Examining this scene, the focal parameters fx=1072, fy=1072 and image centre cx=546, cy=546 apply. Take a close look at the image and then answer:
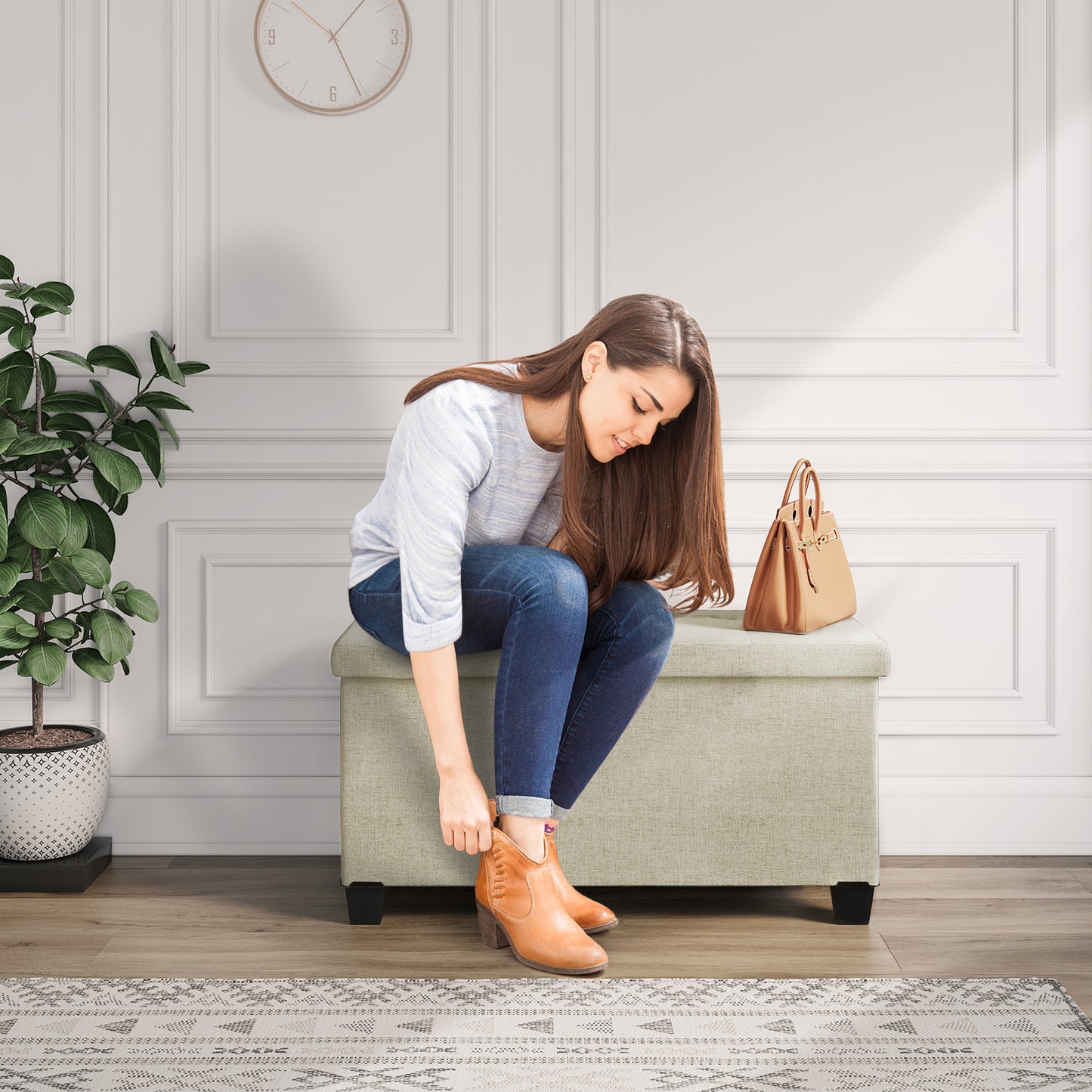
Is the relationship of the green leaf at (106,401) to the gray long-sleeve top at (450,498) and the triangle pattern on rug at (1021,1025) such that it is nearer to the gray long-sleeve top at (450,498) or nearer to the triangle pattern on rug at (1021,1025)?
the gray long-sleeve top at (450,498)

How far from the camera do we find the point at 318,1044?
4.24 ft

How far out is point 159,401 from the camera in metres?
1.97

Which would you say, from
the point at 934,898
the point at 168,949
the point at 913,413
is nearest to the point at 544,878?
the point at 168,949

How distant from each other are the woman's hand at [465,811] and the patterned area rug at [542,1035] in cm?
19

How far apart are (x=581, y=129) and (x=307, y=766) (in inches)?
53.9

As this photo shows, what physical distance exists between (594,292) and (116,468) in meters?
0.95

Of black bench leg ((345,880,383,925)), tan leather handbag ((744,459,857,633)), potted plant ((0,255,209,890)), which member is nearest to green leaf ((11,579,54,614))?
potted plant ((0,255,209,890))

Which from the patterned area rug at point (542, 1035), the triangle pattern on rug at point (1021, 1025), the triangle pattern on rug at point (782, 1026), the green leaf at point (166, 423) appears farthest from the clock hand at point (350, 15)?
the triangle pattern on rug at point (1021, 1025)

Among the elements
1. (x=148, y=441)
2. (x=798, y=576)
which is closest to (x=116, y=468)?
(x=148, y=441)

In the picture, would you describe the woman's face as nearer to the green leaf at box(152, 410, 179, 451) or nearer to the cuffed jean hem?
the cuffed jean hem

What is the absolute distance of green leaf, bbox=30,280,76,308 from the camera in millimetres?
1795

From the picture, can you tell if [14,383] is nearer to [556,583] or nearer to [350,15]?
[350,15]

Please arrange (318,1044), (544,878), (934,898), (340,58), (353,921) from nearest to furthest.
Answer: (318,1044) → (544,878) → (353,921) → (934,898) → (340,58)

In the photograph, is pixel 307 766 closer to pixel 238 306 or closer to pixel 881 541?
pixel 238 306
